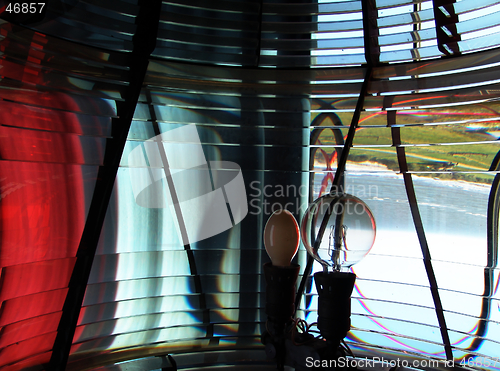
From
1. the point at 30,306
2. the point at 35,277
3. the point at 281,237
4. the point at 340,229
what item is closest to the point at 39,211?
the point at 35,277

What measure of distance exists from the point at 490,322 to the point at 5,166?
6.54 feet

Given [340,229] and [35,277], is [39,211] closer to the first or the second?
[35,277]

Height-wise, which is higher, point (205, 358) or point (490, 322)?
point (490, 322)

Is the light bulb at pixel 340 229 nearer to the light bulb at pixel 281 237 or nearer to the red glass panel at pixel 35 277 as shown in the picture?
the light bulb at pixel 281 237

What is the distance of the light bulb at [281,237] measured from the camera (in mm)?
1087

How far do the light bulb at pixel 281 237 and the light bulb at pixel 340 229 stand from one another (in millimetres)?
41

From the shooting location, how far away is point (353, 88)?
6.26 feet

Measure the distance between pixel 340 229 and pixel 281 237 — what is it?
158 mm

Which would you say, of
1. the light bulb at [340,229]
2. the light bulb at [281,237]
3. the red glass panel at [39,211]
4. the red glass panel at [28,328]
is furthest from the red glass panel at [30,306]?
the light bulb at [340,229]

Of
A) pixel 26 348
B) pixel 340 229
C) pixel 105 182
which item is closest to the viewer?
pixel 340 229

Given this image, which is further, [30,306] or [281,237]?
[30,306]

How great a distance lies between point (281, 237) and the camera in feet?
3.57

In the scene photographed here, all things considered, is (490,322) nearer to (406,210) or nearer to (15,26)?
(406,210)

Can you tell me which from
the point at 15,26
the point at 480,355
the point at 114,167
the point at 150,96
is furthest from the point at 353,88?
the point at 15,26
